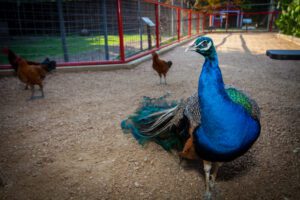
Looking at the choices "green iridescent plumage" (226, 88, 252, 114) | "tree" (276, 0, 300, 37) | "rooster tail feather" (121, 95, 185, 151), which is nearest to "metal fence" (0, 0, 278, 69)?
"rooster tail feather" (121, 95, 185, 151)

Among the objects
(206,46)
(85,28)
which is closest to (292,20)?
(85,28)

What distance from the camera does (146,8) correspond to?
929cm

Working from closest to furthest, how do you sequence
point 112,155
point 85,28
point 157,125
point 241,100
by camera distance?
point 241,100 < point 157,125 < point 112,155 < point 85,28

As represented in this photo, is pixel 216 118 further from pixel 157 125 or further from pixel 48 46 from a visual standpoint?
pixel 48 46

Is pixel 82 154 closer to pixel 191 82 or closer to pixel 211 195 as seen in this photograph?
pixel 211 195

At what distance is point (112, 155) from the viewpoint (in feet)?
8.73

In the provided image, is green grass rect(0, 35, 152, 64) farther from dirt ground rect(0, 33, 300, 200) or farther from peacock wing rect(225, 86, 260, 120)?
peacock wing rect(225, 86, 260, 120)

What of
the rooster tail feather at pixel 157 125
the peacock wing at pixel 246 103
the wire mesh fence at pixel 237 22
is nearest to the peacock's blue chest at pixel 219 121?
the peacock wing at pixel 246 103

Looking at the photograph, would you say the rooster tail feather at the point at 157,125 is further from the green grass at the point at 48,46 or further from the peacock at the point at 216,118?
the green grass at the point at 48,46

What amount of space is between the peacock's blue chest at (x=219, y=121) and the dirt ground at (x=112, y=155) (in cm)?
70

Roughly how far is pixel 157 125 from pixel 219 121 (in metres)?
1.02

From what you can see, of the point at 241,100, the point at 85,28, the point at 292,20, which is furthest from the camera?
the point at 292,20

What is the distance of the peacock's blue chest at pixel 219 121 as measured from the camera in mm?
1524

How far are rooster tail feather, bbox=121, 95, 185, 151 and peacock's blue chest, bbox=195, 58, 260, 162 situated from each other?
0.57m
